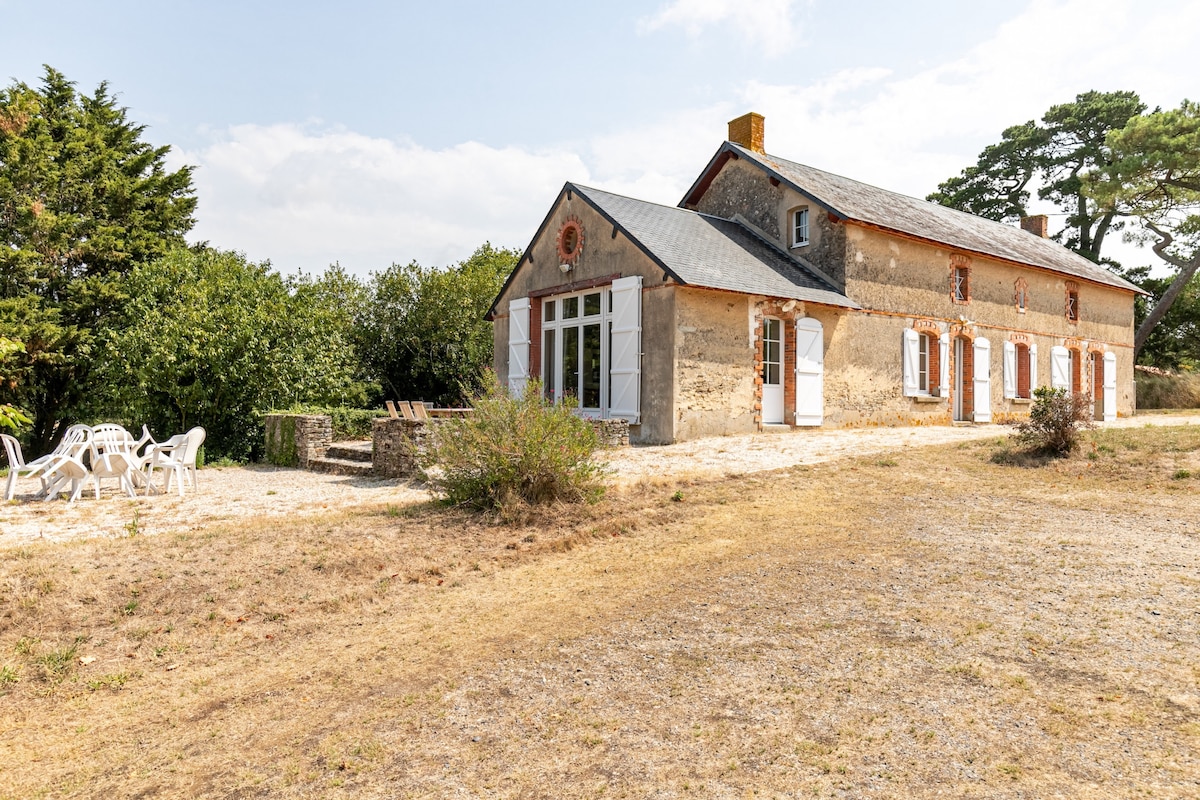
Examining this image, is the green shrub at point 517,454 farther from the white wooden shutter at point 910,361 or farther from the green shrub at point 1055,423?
the white wooden shutter at point 910,361

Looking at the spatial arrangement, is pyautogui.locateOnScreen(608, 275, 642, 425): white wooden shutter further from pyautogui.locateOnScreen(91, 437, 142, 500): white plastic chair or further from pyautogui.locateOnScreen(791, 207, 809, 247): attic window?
pyautogui.locateOnScreen(91, 437, 142, 500): white plastic chair

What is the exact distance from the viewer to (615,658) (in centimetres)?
388

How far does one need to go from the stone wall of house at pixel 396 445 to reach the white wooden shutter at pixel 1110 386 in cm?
2064

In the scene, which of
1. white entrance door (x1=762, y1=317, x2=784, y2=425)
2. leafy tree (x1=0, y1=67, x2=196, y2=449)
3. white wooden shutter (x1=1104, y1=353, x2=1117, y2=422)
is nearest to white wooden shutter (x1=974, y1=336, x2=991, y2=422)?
white wooden shutter (x1=1104, y1=353, x2=1117, y2=422)

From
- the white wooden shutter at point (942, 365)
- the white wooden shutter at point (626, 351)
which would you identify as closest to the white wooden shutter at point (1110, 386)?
the white wooden shutter at point (942, 365)

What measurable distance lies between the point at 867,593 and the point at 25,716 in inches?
184

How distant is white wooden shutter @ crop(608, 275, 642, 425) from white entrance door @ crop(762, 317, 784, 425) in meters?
2.63

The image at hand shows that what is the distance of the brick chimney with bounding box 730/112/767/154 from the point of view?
714 inches

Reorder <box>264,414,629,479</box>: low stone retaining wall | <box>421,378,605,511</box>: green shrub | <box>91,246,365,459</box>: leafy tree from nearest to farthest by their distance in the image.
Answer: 1. <box>421,378,605,511</box>: green shrub
2. <box>264,414,629,479</box>: low stone retaining wall
3. <box>91,246,365,459</box>: leafy tree

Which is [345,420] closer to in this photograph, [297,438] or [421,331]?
[297,438]

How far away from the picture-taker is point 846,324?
50.9ft

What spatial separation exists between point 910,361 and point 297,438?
43.0ft

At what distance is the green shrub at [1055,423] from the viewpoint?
959cm

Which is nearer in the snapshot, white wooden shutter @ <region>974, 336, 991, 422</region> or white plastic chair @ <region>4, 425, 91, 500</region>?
white plastic chair @ <region>4, 425, 91, 500</region>
